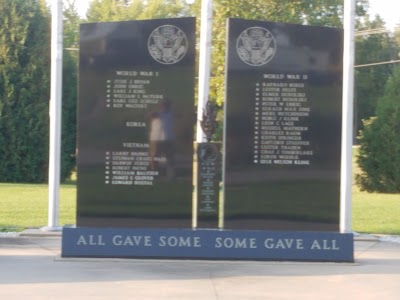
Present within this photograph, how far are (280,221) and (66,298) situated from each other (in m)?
3.64

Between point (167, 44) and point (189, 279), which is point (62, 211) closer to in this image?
point (167, 44)

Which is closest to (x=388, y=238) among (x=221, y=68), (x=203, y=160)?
(x=203, y=160)

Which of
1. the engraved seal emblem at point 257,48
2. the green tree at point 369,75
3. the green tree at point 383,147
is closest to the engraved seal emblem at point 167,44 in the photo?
the engraved seal emblem at point 257,48

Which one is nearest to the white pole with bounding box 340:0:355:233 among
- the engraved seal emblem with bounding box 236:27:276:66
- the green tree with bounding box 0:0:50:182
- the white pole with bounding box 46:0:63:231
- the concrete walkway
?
the concrete walkway

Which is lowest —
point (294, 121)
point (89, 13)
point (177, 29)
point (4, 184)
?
point (4, 184)

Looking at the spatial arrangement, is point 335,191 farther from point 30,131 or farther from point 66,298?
point 30,131

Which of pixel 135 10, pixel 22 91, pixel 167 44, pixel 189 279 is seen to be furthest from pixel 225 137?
pixel 135 10

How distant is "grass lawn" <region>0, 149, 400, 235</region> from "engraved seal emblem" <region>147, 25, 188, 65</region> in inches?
206

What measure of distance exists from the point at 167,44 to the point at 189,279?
3198 mm

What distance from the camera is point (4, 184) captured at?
1208 inches

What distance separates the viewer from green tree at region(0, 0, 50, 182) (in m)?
31.8

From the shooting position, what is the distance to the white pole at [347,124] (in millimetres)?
14234

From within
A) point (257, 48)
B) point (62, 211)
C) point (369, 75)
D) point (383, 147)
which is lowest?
point (62, 211)

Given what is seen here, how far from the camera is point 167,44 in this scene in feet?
41.9
